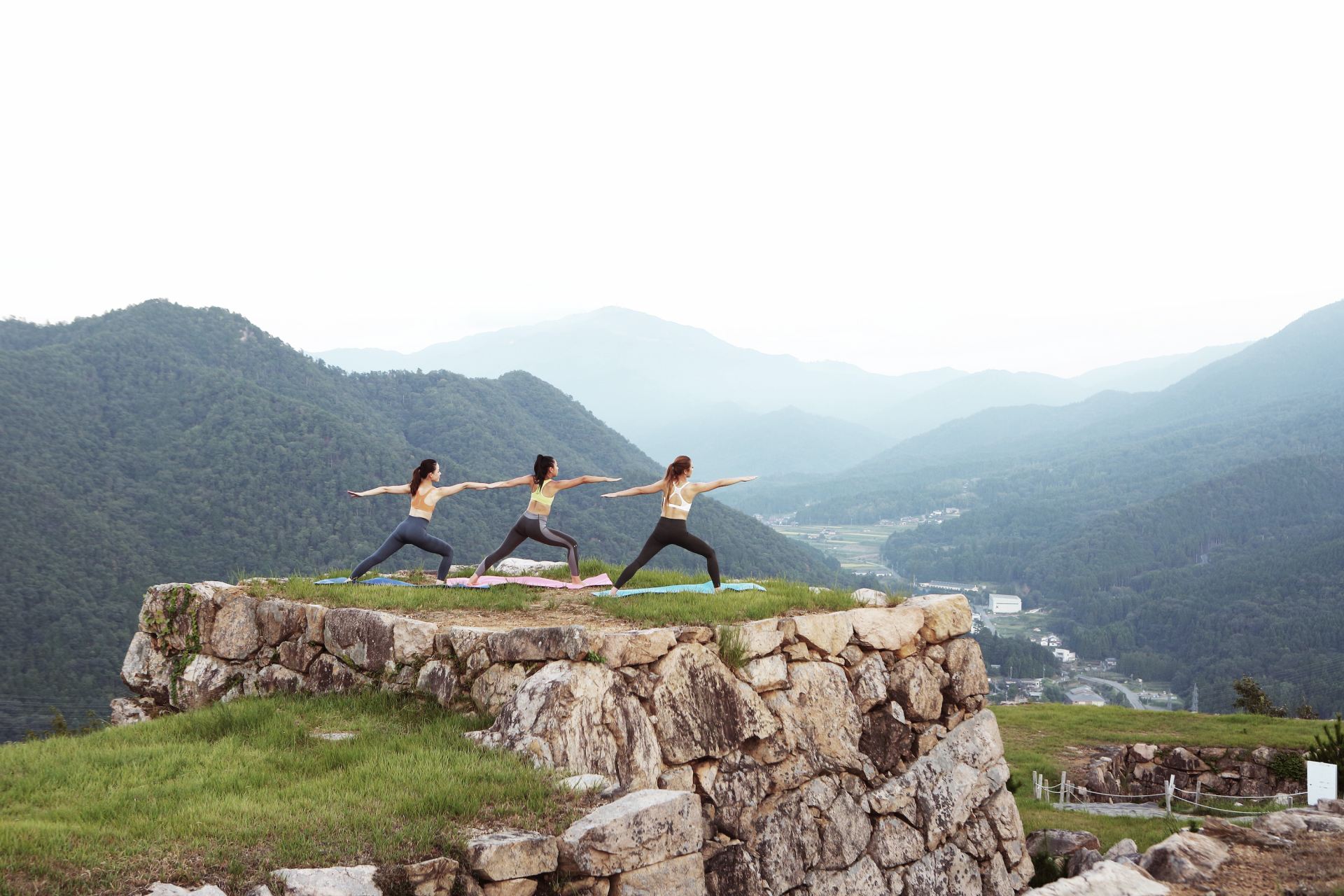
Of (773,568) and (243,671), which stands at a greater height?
(243,671)

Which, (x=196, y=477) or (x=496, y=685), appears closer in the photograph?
(x=496, y=685)

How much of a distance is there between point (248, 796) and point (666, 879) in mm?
3922

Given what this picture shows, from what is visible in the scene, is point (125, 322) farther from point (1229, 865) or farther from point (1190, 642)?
point (1190, 642)

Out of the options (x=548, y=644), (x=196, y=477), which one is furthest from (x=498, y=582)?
(x=196, y=477)

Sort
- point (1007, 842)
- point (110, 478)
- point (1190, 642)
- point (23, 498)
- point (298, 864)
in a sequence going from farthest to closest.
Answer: point (1190, 642) → point (110, 478) → point (23, 498) → point (1007, 842) → point (298, 864)

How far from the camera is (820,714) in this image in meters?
11.6

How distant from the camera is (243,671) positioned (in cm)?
1196

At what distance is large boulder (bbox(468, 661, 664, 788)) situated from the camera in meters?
9.30

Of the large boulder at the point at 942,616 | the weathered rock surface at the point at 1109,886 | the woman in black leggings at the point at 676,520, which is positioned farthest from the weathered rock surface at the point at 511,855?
the large boulder at the point at 942,616

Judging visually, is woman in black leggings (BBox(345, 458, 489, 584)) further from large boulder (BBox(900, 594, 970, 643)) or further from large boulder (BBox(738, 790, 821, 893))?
large boulder (BBox(900, 594, 970, 643))

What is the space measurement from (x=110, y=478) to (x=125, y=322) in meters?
38.3

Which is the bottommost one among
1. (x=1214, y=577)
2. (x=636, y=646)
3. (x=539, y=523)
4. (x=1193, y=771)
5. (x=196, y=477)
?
(x=1214, y=577)

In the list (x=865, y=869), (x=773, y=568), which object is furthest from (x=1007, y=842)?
(x=773, y=568)

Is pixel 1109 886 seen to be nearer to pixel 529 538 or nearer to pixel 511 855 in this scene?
pixel 511 855
